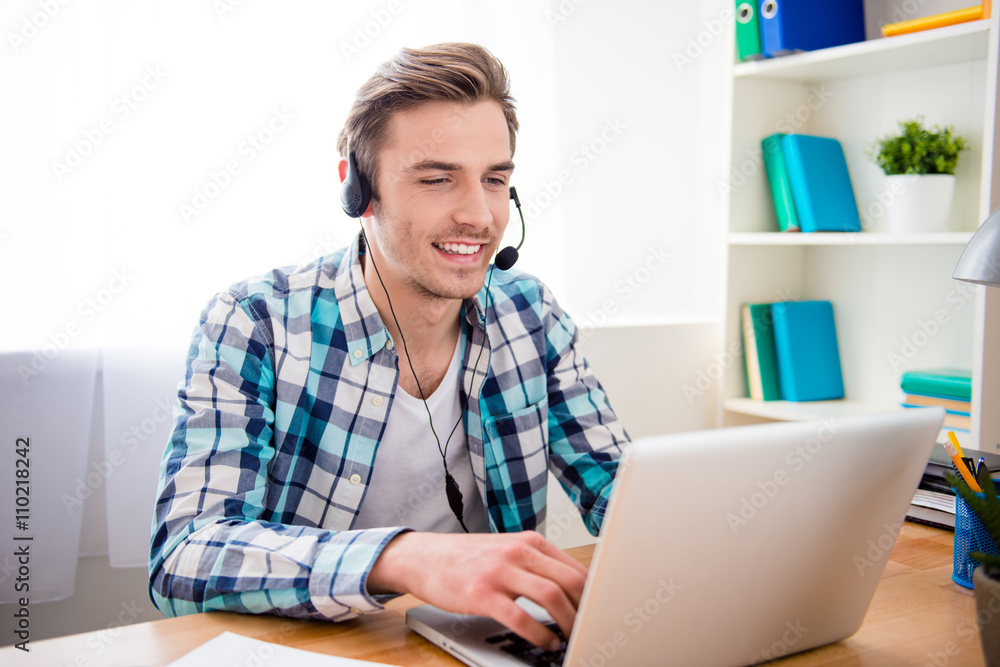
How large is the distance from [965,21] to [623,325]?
3.47 ft

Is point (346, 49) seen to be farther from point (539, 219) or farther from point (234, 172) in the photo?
point (539, 219)

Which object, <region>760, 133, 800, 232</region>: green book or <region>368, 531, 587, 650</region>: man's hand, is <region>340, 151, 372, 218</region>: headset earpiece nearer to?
<region>368, 531, 587, 650</region>: man's hand

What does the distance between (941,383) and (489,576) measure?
1.55 metres

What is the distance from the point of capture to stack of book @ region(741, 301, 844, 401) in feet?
7.37

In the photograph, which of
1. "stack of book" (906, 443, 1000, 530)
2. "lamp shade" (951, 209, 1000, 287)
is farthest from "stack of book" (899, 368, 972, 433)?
"lamp shade" (951, 209, 1000, 287)

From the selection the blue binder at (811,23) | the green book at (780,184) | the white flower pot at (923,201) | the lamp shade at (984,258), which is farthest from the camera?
the green book at (780,184)

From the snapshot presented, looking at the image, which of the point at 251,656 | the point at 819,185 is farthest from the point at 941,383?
the point at 251,656

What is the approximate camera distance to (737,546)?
2.17ft

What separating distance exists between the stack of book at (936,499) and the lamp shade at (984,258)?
0.40m

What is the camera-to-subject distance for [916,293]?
6.97 feet

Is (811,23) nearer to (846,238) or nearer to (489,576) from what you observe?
(846,238)

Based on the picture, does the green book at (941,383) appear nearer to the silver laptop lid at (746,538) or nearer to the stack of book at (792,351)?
the stack of book at (792,351)

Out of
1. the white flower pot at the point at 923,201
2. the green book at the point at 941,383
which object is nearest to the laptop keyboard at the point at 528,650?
the green book at the point at 941,383

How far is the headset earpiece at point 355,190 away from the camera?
1.29 metres
